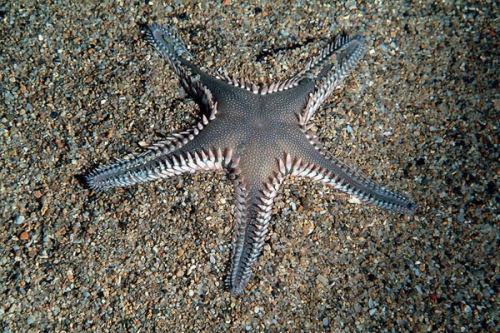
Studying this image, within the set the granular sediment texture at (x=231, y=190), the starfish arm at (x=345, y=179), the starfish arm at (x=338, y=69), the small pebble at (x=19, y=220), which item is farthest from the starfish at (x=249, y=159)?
the small pebble at (x=19, y=220)

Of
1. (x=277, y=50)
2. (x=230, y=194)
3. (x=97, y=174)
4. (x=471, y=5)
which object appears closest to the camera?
(x=97, y=174)

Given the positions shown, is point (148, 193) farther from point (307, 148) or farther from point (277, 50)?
point (277, 50)

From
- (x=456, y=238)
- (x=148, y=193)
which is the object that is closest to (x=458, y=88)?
(x=456, y=238)

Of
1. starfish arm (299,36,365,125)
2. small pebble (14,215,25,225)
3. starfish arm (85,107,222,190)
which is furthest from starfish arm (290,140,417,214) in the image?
small pebble (14,215,25,225)

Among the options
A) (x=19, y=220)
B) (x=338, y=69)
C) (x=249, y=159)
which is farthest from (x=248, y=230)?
Answer: (x=19, y=220)

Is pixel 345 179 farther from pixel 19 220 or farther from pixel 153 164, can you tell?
pixel 19 220

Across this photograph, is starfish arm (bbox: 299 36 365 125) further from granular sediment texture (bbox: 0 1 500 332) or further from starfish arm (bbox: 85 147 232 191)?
starfish arm (bbox: 85 147 232 191)
